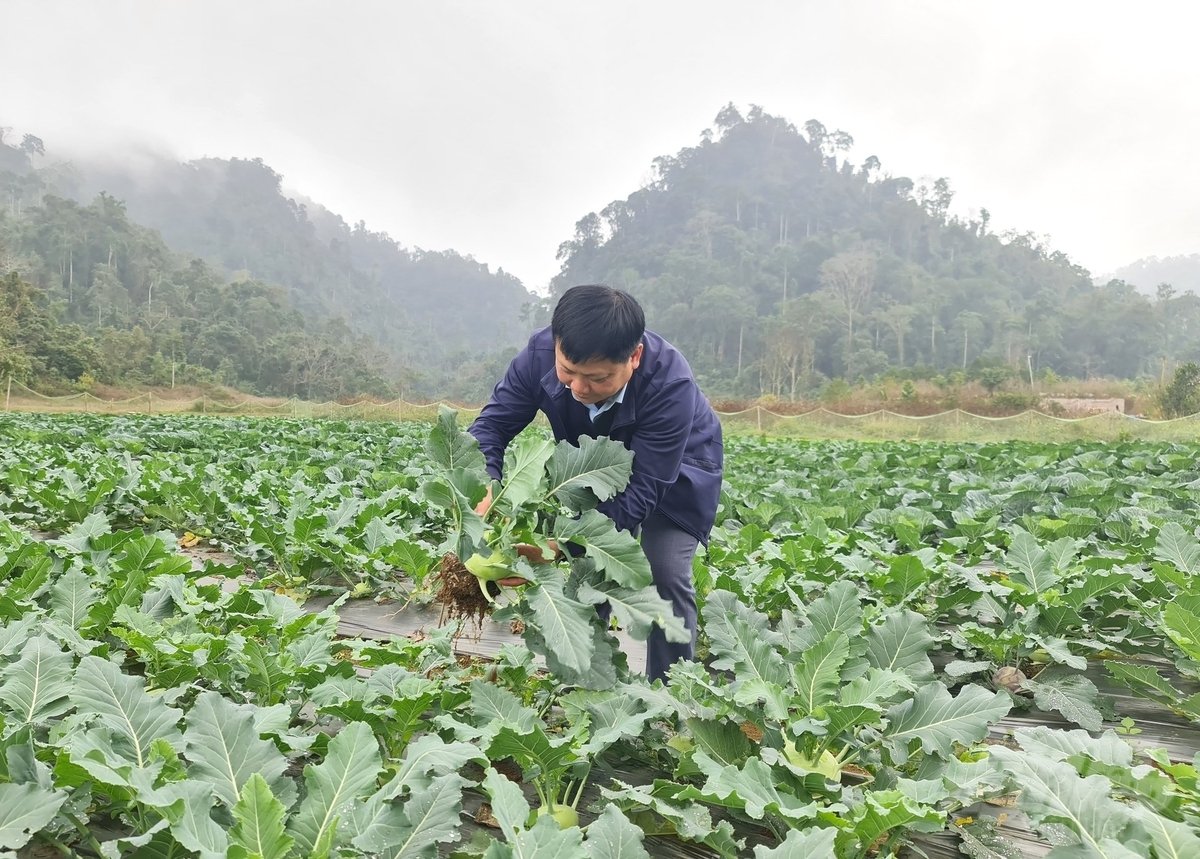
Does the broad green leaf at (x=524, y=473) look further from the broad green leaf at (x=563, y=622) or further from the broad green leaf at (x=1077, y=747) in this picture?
the broad green leaf at (x=1077, y=747)


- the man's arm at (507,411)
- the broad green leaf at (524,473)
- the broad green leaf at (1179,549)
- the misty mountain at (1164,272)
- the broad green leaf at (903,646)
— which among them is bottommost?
the broad green leaf at (903,646)

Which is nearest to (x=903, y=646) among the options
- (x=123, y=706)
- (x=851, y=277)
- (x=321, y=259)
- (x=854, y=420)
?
(x=123, y=706)

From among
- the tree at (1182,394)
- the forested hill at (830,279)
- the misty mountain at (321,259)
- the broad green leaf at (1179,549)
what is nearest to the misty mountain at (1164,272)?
the forested hill at (830,279)

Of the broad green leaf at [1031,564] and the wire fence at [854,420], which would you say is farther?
the wire fence at [854,420]

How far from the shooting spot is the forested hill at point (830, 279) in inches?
2480

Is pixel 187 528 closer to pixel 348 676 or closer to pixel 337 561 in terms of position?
pixel 337 561

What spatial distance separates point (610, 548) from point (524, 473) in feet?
1.00

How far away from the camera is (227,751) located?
170 cm

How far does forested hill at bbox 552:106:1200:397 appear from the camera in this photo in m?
63.0

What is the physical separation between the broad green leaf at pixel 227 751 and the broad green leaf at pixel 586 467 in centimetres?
91

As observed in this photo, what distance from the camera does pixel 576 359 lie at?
7.30 feet

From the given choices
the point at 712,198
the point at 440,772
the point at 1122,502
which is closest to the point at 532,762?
the point at 440,772

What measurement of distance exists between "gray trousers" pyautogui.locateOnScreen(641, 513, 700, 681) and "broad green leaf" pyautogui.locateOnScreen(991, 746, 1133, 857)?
48.7 inches

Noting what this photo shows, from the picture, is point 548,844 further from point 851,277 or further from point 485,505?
point 851,277
